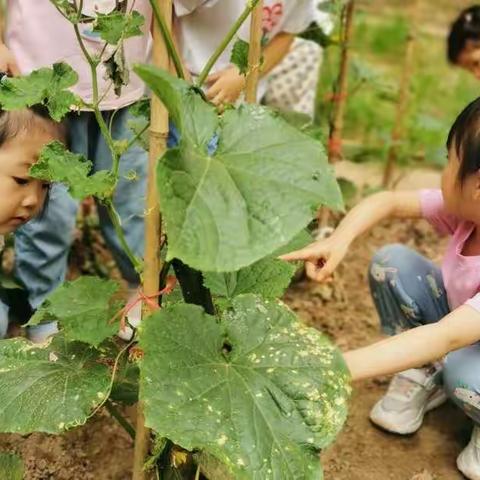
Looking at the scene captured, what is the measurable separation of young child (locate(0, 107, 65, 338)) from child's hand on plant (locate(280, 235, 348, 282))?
23.0 inches

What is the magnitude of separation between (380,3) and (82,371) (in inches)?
195

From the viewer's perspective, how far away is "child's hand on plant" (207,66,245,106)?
2014 mm

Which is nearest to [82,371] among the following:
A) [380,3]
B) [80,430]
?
[80,430]

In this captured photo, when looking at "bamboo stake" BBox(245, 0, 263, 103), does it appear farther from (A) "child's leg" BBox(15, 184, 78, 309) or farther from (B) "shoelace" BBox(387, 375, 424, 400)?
(B) "shoelace" BBox(387, 375, 424, 400)

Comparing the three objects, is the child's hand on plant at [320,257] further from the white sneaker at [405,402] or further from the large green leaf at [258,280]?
the white sneaker at [405,402]

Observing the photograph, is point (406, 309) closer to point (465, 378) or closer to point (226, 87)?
point (465, 378)

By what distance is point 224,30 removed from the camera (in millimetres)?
2121

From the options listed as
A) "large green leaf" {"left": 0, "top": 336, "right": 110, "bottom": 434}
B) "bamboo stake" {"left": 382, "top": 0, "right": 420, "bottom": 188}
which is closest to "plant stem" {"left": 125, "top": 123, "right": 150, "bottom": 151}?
"large green leaf" {"left": 0, "top": 336, "right": 110, "bottom": 434}

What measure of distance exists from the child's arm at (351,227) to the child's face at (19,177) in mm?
599

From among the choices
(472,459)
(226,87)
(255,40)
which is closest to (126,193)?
(226,87)

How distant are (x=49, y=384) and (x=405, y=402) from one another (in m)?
0.99

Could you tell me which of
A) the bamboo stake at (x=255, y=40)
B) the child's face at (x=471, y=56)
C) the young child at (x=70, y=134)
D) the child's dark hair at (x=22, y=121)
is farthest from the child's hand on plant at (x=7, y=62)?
the child's face at (x=471, y=56)

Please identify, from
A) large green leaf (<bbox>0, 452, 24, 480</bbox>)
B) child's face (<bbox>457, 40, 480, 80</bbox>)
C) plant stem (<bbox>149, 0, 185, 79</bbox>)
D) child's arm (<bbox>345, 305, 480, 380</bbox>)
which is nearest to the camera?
→ plant stem (<bbox>149, 0, 185, 79</bbox>)

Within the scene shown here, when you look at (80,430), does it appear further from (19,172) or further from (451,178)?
(451,178)
